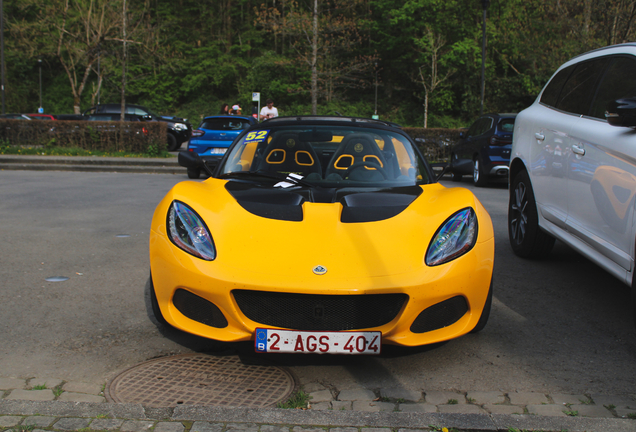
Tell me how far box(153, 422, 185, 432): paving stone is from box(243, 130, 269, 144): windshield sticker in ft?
8.48

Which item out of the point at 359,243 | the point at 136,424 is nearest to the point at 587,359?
the point at 359,243

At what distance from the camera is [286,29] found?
2742cm

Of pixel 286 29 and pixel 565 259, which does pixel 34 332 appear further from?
pixel 286 29

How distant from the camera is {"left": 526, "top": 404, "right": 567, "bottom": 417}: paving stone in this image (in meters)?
2.60

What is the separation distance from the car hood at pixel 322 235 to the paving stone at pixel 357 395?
551 millimetres

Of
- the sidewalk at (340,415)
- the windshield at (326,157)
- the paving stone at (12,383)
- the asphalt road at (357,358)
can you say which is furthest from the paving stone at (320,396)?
the windshield at (326,157)

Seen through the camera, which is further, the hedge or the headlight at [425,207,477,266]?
the hedge

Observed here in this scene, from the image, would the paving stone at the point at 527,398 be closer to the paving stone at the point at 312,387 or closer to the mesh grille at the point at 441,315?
the mesh grille at the point at 441,315

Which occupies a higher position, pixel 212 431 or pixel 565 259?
pixel 212 431

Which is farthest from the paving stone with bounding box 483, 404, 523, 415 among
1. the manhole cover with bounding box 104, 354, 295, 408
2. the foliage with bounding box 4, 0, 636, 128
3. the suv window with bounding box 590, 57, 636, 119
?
the foliage with bounding box 4, 0, 636, 128

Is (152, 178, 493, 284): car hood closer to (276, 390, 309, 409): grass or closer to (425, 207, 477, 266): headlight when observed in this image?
(425, 207, 477, 266): headlight

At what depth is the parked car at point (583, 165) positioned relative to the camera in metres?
3.53

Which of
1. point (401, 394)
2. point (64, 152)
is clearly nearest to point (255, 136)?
point (401, 394)

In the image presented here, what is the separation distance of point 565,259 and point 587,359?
106 inches
